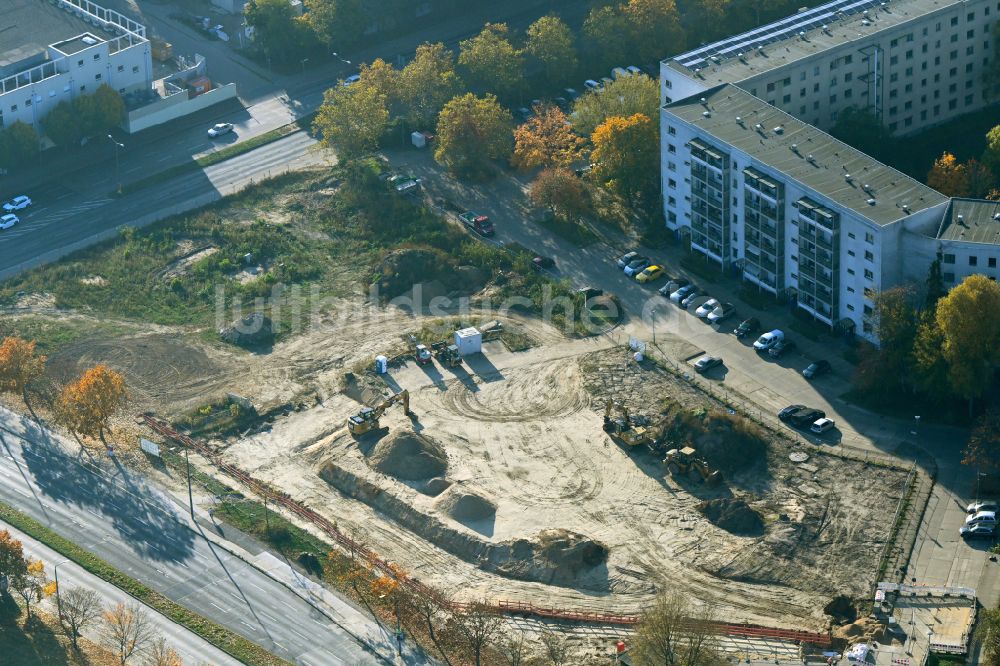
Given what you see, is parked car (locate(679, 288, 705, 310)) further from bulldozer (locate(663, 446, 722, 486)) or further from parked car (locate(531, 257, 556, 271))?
bulldozer (locate(663, 446, 722, 486))

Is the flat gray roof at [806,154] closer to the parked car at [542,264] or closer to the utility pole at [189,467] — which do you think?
the parked car at [542,264]

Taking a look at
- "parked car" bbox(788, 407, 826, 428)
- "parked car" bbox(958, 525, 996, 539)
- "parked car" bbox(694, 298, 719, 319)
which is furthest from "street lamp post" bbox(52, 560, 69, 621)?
Result: "parked car" bbox(958, 525, 996, 539)

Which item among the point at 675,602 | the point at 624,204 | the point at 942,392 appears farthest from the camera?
the point at 624,204

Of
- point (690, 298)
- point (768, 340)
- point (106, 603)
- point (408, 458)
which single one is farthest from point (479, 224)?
point (106, 603)

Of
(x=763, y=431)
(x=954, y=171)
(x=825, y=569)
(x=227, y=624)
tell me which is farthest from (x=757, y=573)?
(x=954, y=171)

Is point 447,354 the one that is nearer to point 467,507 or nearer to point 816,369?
point 467,507

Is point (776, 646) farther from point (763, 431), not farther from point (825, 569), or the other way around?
point (763, 431)

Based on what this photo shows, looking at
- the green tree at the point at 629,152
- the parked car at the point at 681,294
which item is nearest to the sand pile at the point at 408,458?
the parked car at the point at 681,294
